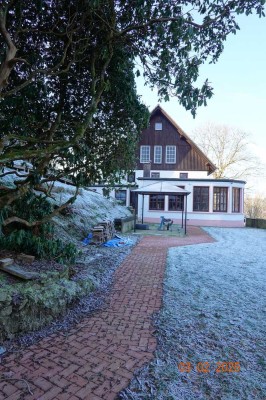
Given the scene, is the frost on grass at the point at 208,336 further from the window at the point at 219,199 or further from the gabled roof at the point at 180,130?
the gabled roof at the point at 180,130

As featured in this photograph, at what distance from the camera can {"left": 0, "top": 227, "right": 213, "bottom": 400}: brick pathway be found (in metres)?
2.25

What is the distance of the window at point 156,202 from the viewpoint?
2114 cm

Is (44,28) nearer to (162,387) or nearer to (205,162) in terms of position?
(162,387)

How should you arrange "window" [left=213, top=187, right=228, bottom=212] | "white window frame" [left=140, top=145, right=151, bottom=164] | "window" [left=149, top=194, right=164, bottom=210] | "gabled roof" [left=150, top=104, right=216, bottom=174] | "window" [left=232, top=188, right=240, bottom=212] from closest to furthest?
Result: "window" [left=213, top=187, right=228, bottom=212], "window" [left=232, top=188, right=240, bottom=212], "window" [left=149, top=194, right=164, bottom=210], "gabled roof" [left=150, top=104, right=216, bottom=174], "white window frame" [left=140, top=145, right=151, bottom=164]

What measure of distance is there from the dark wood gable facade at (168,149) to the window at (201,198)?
413 cm

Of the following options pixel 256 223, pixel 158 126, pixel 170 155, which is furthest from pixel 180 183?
pixel 158 126

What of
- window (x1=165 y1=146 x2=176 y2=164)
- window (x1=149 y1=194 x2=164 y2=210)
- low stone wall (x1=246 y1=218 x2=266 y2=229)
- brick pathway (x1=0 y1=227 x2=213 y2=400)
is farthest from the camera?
window (x1=165 y1=146 x2=176 y2=164)

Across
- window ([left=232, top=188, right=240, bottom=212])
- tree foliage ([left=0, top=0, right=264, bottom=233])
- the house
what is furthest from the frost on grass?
window ([left=232, top=188, right=240, bottom=212])

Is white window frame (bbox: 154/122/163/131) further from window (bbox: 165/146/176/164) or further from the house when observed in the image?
window (bbox: 165/146/176/164)

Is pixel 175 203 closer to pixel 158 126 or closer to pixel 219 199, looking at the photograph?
pixel 219 199

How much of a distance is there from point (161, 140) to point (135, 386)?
24.4 m

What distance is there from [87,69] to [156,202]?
1634 centimetres

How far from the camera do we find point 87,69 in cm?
540

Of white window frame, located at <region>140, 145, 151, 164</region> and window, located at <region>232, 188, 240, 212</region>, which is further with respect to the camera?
white window frame, located at <region>140, 145, 151, 164</region>
